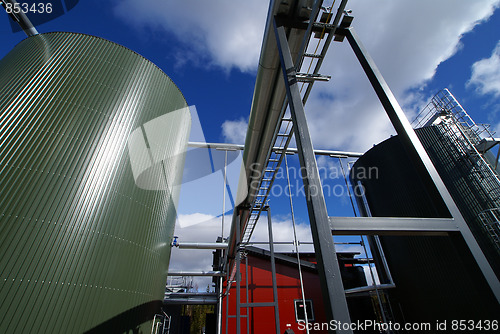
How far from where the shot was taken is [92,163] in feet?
18.5

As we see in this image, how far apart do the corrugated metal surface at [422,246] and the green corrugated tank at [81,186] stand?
385 inches

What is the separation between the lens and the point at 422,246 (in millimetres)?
9781

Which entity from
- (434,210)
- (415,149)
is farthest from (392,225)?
(434,210)

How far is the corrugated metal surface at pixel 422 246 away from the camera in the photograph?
8548 mm

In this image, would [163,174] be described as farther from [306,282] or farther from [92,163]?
[306,282]

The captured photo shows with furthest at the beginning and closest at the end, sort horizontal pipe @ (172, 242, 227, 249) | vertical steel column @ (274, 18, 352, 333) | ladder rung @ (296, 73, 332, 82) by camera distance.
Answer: horizontal pipe @ (172, 242, 227, 249), ladder rung @ (296, 73, 332, 82), vertical steel column @ (274, 18, 352, 333)

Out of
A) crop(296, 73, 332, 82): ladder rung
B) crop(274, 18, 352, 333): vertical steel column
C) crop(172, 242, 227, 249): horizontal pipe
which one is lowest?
crop(274, 18, 352, 333): vertical steel column

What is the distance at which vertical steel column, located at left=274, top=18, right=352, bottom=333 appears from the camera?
2.00m

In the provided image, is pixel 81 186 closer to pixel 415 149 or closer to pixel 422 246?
pixel 415 149

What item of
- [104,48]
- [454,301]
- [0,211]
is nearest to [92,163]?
[0,211]

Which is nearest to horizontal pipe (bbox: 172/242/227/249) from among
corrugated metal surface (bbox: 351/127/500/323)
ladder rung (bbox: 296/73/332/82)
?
corrugated metal surface (bbox: 351/127/500/323)

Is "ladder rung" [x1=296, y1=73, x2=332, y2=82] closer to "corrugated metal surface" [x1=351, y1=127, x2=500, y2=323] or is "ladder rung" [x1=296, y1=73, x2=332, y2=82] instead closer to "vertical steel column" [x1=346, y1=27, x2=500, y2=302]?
"vertical steel column" [x1=346, y1=27, x2=500, y2=302]

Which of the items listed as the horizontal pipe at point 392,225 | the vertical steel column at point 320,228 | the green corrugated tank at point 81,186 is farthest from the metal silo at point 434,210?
the green corrugated tank at point 81,186

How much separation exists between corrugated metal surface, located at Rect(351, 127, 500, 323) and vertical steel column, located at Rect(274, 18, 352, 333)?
8.39 m
